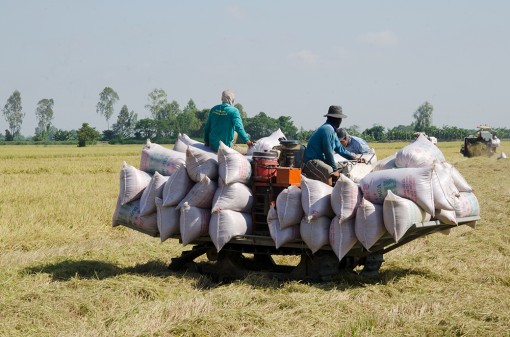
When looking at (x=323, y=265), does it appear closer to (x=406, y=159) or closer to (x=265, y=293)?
(x=265, y=293)

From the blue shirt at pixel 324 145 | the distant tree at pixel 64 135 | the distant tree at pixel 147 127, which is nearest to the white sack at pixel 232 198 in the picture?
the blue shirt at pixel 324 145

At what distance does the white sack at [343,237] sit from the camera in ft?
23.1

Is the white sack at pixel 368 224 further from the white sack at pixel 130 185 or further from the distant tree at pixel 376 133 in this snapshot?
the distant tree at pixel 376 133

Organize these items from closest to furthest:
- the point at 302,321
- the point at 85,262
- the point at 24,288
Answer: the point at 302,321
the point at 24,288
the point at 85,262

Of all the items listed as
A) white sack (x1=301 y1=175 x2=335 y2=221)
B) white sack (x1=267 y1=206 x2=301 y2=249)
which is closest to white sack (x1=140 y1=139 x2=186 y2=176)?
white sack (x1=267 y1=206 x2=301 y2=249)

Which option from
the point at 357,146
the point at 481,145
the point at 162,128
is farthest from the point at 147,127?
the point at 357,146

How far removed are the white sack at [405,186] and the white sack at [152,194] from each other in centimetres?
234

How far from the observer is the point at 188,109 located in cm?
10412

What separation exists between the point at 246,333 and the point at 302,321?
566 millimetres

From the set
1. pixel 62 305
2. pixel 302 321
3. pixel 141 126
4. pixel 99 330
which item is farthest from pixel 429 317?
pixel 141 126

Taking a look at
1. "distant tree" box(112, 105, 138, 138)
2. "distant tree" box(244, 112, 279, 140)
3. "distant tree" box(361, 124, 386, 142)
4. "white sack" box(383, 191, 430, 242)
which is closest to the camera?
"white sack" box(383, 191, 430, 242)

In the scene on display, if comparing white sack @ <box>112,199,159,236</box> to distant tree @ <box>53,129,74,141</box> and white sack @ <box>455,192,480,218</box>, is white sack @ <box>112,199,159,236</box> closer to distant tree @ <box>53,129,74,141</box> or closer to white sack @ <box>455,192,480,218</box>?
white sack @ <box>455,192,480,218</box>

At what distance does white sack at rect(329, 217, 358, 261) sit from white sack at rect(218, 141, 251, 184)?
123 cm

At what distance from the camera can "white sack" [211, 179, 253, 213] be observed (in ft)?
24.9
